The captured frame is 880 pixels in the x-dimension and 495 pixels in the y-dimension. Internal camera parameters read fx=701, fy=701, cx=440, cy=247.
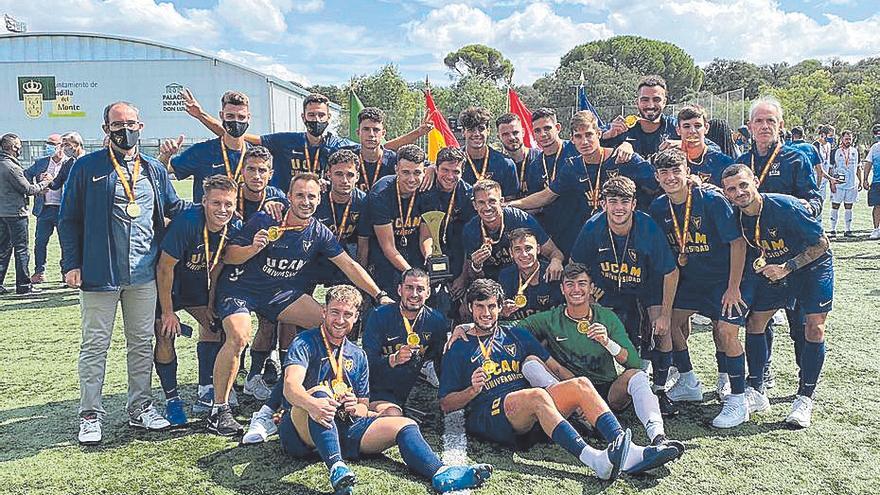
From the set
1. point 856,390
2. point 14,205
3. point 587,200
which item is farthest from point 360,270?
point 14,205

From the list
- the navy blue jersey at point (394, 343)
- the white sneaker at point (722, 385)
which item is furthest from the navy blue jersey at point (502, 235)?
the white sneaker at point (722, 385)

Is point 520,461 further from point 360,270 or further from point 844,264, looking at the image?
point 844,264

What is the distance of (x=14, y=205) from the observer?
9547 mm

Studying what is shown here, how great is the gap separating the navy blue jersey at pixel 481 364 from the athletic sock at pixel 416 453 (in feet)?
1.79

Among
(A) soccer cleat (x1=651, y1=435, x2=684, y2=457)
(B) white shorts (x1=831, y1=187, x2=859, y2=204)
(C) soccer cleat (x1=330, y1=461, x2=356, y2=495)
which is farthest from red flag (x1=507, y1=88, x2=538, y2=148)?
(C) soccer cleat (x1=330, y1=461, x2=356, y2=495)

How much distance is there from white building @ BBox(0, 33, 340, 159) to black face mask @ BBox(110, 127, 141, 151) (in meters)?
50.7

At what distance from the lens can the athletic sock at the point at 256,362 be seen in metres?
5.63

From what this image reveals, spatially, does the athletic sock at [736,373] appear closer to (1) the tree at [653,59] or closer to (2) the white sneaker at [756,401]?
(2) the white sneaker at [756,401]

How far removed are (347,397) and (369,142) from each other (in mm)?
2692

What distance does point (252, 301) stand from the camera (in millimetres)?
5023

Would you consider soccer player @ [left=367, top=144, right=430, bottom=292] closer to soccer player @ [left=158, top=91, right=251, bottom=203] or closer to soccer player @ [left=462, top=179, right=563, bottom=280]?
soccer player @ [left=462, top=179, right=563, bottom=280]

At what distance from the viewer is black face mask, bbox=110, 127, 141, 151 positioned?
456 cm

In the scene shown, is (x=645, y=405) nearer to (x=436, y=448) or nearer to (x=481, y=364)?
(x=481, y=364)

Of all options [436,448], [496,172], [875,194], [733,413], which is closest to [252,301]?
[436,448]
